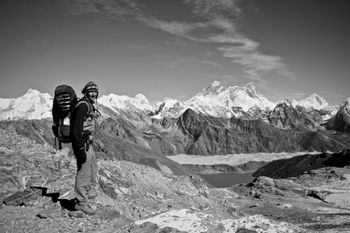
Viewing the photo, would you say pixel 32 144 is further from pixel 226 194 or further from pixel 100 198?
pixel 226 194

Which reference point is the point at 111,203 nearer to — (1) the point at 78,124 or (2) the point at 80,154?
(2) the point at 80,154

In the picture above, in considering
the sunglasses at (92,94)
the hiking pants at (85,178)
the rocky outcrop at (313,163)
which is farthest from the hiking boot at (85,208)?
the rocky outcrop at (313,163)

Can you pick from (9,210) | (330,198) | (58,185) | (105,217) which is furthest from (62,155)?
(330,198)

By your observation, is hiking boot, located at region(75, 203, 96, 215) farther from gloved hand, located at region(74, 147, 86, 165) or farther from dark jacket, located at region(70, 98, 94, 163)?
dark jacket, located at region(70, 98, 94, 163)

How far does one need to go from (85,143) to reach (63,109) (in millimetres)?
1093

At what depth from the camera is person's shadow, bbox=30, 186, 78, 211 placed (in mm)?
10328

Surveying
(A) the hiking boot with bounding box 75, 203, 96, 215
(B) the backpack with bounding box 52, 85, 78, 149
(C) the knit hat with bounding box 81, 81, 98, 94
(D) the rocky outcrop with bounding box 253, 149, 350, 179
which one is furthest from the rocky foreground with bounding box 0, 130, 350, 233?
(D) the rocky outcrop with bounding box 253, 149, 350, 179

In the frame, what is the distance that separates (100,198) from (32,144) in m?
6.54

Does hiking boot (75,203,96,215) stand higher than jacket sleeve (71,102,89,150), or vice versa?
jacket sleeve (71,102,89,150)

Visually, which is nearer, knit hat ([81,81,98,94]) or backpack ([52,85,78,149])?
backpack ([52,85,78,149])

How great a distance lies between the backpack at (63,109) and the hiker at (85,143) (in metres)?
0.30

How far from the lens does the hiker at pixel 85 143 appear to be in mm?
8805

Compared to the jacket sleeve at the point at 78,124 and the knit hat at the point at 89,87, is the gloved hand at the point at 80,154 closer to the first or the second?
the jacket sleeve at the point at 78,124

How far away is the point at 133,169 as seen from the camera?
65.0ft
